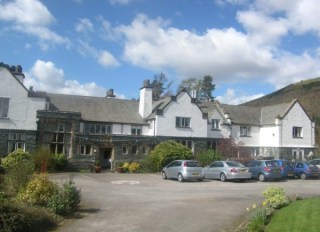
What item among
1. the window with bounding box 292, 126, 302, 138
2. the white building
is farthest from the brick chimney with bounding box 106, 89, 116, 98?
the window with bounding box 292, 126, 302, 138

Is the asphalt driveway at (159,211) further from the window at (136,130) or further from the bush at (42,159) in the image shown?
the window at (136,130)

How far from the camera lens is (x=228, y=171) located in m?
30.5

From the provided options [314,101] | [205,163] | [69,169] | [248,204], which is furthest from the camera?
[314,101]

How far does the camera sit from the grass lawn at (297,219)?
468 inches

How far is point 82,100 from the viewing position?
45.0 meters

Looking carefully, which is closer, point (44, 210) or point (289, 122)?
point (44, 210)

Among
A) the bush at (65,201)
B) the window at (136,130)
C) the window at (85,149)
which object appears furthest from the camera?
the window at (136,130)

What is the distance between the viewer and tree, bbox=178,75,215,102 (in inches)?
3730

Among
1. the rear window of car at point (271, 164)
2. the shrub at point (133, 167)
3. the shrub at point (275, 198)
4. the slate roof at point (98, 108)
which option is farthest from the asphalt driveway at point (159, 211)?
the slate roof at point (98, 108)

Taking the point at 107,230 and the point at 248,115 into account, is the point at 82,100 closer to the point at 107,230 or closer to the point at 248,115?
the point at 248,115

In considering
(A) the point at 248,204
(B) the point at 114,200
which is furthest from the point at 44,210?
(A) the point at 248,204

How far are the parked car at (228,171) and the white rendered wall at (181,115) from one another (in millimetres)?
11842

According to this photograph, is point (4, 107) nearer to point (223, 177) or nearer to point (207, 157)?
point (207, 157)

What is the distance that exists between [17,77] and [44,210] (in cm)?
2775
